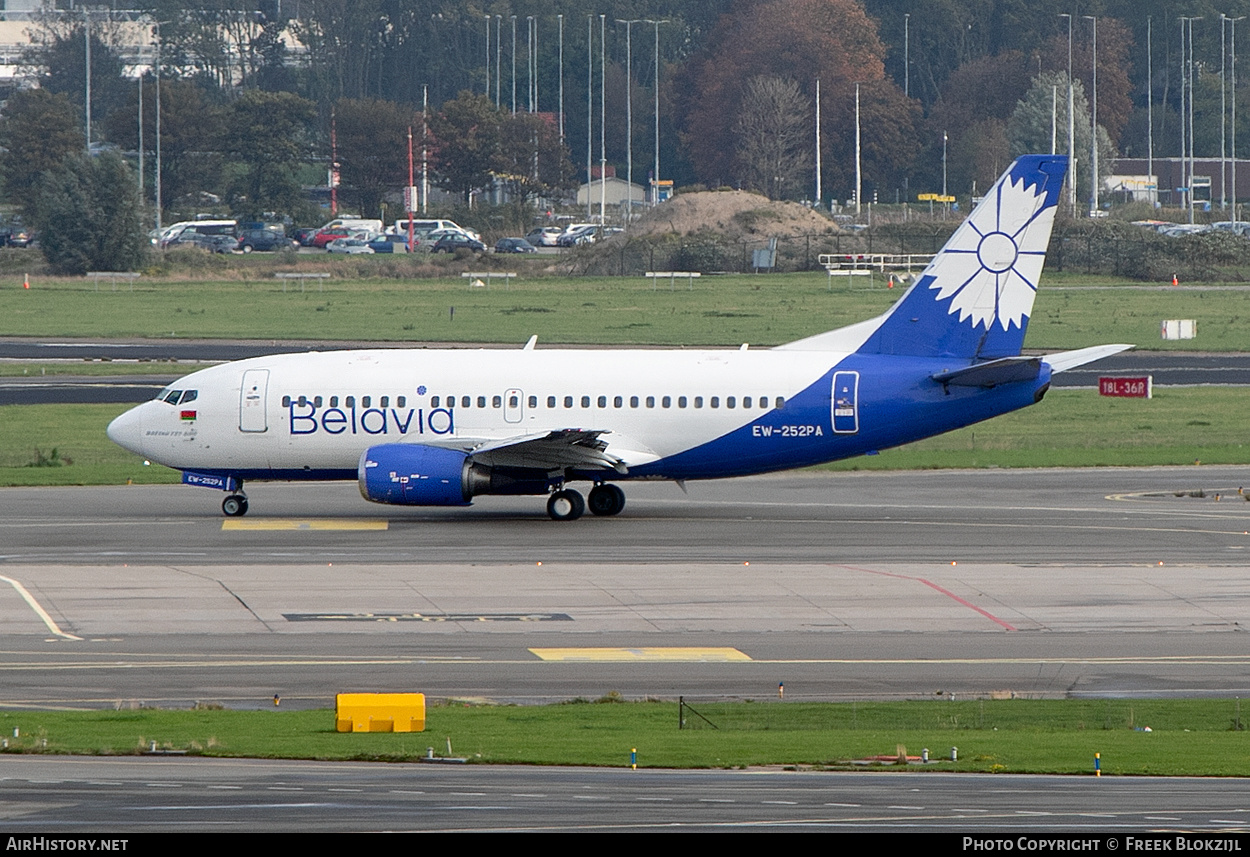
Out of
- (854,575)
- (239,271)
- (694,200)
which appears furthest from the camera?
(694,200)

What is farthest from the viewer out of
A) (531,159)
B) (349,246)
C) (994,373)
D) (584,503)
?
(531,159)

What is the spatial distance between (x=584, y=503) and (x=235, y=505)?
8.99 m

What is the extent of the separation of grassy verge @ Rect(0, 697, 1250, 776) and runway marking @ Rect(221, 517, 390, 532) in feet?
59.9

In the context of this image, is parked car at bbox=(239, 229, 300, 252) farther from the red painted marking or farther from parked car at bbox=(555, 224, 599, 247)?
the red painted marking

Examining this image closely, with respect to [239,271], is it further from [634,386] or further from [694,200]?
[634,386]

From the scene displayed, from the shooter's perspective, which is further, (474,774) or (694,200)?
(694,200)

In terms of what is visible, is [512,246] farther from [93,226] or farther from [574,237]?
[93,226]

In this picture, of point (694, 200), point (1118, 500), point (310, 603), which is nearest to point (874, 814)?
point (310, 603)

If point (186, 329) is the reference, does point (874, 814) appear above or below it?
below

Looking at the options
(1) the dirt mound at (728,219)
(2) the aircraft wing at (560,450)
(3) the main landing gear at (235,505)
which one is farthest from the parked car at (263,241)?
(2) the aircraft wing at (560,450)

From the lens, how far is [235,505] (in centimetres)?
4619

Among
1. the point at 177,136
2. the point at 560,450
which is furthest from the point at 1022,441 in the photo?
the point at 177,136

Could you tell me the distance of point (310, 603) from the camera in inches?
1353
